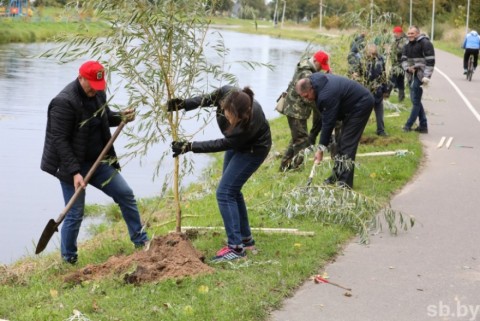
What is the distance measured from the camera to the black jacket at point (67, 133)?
22.8ft

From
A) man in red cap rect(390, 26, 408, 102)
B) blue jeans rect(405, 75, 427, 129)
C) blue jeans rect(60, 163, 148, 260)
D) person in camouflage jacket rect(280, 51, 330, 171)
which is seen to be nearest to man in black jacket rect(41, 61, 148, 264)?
blue jeans rect(60, 163, 148, 260)

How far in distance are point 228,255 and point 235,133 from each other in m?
1.16

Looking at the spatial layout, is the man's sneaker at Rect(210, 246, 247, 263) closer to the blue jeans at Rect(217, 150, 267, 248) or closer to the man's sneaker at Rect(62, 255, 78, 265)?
the blue jeans at Rect(217, 150, 267, 248)

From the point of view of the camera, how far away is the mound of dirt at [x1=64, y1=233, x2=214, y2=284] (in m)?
6.47

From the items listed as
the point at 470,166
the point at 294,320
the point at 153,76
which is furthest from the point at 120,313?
the point at 470,166

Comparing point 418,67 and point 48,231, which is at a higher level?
point 418,67

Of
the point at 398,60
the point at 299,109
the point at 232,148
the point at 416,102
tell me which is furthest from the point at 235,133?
the point at 398,60

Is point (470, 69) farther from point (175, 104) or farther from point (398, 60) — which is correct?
point (175, 104)

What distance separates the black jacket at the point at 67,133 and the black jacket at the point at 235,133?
927 millimetres

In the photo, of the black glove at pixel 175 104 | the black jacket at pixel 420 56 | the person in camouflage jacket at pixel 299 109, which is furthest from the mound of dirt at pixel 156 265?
the black jacket at pixel 420 56
